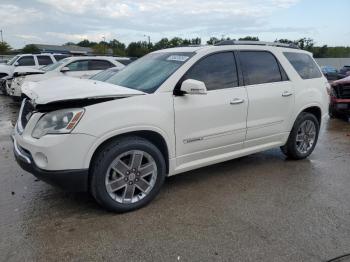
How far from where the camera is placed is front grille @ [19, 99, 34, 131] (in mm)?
3885

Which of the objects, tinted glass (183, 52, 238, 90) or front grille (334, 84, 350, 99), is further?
front grille (334, 84, 350, 99)

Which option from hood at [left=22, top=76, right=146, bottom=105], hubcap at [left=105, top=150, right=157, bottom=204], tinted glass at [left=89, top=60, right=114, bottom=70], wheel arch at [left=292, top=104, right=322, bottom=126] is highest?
hood at [left=22, top=76, right=146, bottom=105]

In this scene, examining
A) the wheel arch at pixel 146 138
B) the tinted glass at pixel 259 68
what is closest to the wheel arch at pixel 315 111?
the tinted glass at pixel 259 68

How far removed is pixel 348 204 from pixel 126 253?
2678 mm

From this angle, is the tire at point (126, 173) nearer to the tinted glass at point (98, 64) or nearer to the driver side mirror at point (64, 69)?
the driver side mirror at point (64, 69)

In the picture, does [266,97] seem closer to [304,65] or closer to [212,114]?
[212,114]

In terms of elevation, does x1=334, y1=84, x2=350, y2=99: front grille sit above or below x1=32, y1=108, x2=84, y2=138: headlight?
below

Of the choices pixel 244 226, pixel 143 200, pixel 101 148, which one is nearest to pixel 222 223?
pixel 244 226

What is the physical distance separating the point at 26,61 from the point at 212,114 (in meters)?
14.5

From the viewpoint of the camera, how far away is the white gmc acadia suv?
3.48m

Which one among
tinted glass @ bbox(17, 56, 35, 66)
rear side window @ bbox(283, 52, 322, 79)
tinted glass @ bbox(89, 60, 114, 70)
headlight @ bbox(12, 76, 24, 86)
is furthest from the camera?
tinted glass @ bbox(17, 56, 35, 66)

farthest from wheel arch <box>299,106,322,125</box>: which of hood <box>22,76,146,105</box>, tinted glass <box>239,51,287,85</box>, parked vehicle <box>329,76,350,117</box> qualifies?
parked vehicle <box>329,76,350,117</box>

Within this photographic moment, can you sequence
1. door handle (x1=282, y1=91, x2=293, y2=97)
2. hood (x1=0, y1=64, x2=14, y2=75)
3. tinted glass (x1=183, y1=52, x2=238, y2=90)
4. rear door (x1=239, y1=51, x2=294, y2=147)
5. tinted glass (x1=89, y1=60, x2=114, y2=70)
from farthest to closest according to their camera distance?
hood (x1=0, y1=64, x2=14, y2=75), tinted glass (x1=89, y1=60, x2=114, y2=70), door handle (x1=282, y1=91, x2=293, y2=97), rear door (x1=239, y1=51, x2=294, y2=147), tinted glass (x1=183, y1=52, x2=238, y2=90)

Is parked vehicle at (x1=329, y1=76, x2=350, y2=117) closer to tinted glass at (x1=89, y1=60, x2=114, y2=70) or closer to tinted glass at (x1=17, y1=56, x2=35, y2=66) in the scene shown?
tinted glass at (x1=89, y1=60, x2=114, y2=70)
